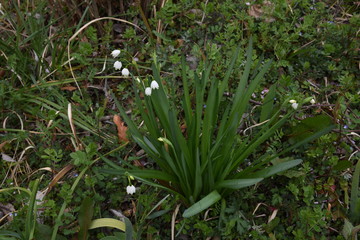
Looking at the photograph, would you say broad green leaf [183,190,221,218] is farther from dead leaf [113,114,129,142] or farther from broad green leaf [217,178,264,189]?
dead leaf [113,114,129,142]

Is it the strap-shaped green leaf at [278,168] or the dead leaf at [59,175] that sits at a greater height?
the strap-shaped green leaf at [278,168]

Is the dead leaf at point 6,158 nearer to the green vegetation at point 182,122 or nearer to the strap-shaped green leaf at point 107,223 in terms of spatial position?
the green vegetation at point 182,122

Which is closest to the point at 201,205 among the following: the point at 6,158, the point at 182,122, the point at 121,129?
the point at 182,122

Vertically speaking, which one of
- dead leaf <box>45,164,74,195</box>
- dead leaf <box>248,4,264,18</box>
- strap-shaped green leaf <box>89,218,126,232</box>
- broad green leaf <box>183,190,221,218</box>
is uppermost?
dead leaf <box>248,4,264,18</box>

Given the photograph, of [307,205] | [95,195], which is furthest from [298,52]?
[95,195]

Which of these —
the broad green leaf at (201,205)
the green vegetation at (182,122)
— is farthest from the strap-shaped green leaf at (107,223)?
the broad green leaf at (201,205)

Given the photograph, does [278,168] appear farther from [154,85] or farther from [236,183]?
[154,85]

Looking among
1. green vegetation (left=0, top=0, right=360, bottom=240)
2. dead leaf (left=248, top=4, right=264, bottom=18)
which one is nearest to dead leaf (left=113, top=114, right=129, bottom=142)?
green vegetation (left=0, top=0, right=360, bottom=240)

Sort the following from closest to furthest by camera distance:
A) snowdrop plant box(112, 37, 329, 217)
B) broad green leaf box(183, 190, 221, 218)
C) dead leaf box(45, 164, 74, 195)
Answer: broad green leaf box(183, 190, 221, 218) → snowdrop plant box(112, 37, 329, 217) → dead leaf box(45, 164, 74, 195)
